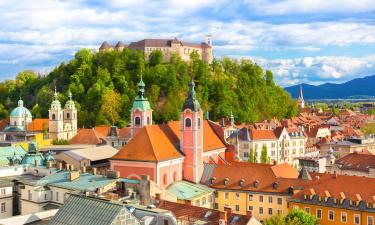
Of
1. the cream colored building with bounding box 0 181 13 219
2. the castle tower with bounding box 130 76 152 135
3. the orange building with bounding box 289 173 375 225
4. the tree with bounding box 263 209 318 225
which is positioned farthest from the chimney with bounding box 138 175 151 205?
the castle tower with bounding box 130 76 152 135

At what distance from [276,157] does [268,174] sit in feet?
133

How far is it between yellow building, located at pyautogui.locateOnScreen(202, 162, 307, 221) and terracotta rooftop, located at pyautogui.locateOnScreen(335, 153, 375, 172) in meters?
17.9

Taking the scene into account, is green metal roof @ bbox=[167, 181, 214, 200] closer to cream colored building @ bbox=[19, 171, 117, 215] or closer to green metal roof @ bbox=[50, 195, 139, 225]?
cream colored building @ bbox=[19, 171, 117, 215]

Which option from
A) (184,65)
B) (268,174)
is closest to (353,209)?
(268,174)

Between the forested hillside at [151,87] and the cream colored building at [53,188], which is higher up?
the forested hillside at [151,87]

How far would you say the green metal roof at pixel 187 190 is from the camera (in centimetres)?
5056

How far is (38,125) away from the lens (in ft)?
345

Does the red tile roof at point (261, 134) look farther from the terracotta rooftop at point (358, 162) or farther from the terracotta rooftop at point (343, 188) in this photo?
the terracotta rooftop at point (343, 188)

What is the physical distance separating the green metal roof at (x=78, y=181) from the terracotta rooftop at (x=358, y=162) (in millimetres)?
37816

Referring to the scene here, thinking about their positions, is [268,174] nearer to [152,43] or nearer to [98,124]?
[98,124]

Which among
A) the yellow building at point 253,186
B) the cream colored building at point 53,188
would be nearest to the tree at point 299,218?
the yellow building at point 253,186

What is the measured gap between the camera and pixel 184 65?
118m

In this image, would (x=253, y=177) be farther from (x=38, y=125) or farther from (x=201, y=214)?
(x=38, y=125)

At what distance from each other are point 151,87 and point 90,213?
266 ft
